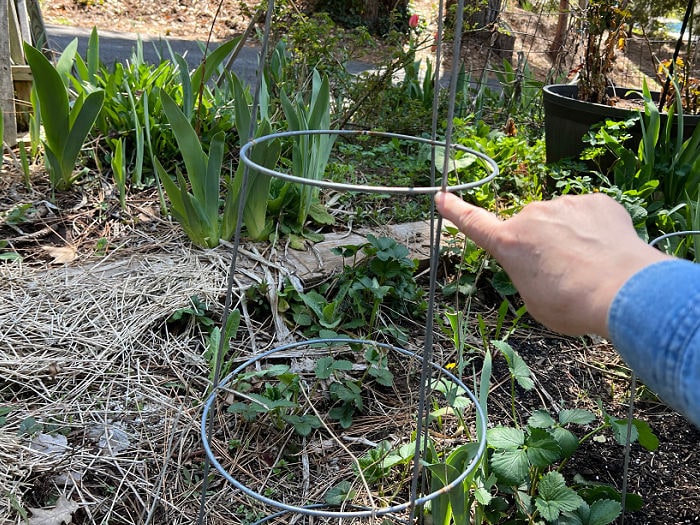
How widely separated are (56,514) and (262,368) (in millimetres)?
659

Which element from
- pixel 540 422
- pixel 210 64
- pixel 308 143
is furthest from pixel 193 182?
pixel 540 422

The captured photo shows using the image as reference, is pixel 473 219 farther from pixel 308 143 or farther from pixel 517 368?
pixel 308 143

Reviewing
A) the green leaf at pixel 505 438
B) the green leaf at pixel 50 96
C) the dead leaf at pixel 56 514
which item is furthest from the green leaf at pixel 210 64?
the green leaf at pixel 505 438

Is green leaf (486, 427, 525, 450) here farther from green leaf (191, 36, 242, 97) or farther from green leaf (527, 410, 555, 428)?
green leaf (191, 36, 242, 97)

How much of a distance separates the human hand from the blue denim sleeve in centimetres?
2

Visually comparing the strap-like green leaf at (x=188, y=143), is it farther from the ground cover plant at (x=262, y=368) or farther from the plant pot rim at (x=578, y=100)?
→ the plant pot rim at (x=578, y=100)

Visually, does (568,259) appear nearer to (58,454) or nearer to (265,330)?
(58,454)

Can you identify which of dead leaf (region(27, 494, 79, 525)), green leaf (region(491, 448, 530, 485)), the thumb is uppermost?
the thumb

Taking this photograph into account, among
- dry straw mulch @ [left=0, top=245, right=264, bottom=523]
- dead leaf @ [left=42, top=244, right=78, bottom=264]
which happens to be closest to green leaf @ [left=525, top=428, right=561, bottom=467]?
dry straw mulch @ [left=0, top=245, right=264, bottom=523]

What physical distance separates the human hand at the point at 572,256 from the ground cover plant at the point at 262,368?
0.64m

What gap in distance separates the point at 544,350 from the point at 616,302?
157 cm

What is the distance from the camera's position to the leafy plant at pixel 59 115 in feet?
7.04

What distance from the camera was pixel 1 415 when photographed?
4.93 feet

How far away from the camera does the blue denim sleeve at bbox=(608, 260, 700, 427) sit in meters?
0.45
